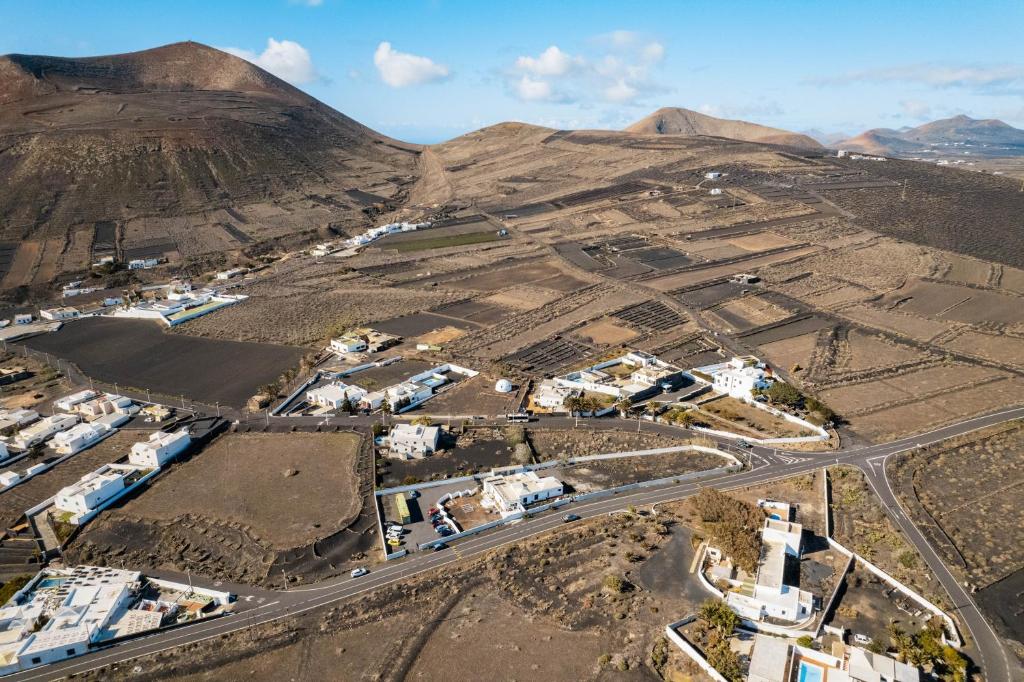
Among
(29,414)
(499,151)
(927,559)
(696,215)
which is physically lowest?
(927,559)

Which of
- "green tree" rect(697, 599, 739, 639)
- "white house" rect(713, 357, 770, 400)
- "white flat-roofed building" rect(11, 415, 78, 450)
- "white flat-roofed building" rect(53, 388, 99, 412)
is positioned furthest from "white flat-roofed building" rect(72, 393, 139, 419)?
"white house" rect(713, 357, 770, 400)

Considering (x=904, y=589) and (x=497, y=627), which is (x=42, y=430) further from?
(x=904, y=589)

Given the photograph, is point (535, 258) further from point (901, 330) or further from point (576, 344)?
point (901, 330)

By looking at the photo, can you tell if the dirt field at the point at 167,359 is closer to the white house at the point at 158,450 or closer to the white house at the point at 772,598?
the white house at the point at 158,450

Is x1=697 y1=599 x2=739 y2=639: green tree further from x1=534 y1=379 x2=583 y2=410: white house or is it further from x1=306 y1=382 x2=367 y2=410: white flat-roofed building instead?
x1=306 y1=382 x2=367 y2=410: white flat-roofed building

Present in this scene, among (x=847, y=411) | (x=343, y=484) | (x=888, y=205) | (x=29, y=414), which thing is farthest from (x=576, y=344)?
(x=888, y=205)

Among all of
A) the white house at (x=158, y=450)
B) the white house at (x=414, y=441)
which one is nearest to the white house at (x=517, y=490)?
the white house at (x=414, y=441)

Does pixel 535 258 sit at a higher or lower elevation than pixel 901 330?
higher
